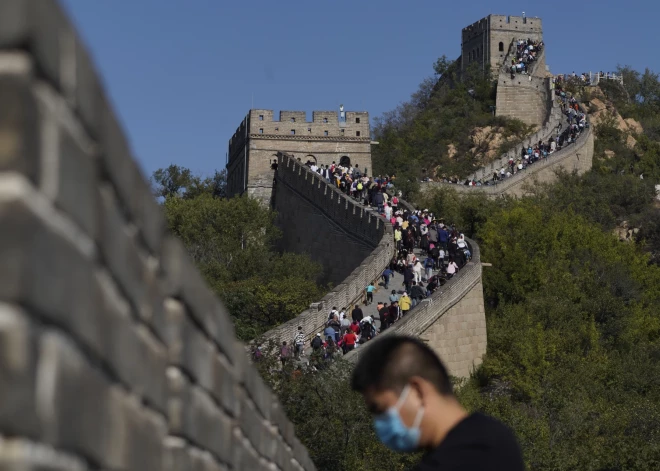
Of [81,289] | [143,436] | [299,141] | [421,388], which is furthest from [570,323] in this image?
[81,289]

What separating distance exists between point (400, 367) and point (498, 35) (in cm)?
7239

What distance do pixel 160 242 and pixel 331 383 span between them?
16.9 metres

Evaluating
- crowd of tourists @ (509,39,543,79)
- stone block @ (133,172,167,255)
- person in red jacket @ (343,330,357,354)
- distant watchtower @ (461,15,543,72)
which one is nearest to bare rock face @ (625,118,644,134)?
crowd of tourists @ (509,39,543,79)

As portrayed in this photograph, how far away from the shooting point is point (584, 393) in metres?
26.2

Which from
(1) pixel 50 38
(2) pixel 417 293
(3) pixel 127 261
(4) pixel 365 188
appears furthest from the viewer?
(4) pixel 365 188

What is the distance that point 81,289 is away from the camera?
80.5 inches

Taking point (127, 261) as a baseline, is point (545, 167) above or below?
above

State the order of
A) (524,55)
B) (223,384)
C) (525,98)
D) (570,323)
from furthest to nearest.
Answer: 1. (524,55)
2. (525,98)
3. (570,323)
4. (223,384)

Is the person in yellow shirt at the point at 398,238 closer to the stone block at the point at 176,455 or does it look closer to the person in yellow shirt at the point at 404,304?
the person in yellow shirt at the point at 404,304

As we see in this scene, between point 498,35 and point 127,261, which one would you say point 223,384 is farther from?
point 498,35

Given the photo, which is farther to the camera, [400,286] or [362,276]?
[400,286]

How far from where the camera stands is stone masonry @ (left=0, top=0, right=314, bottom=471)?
5.82ft

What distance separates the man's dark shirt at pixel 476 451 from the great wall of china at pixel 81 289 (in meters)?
0.65

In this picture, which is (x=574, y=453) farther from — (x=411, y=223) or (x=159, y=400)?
(x=159, y=400)
